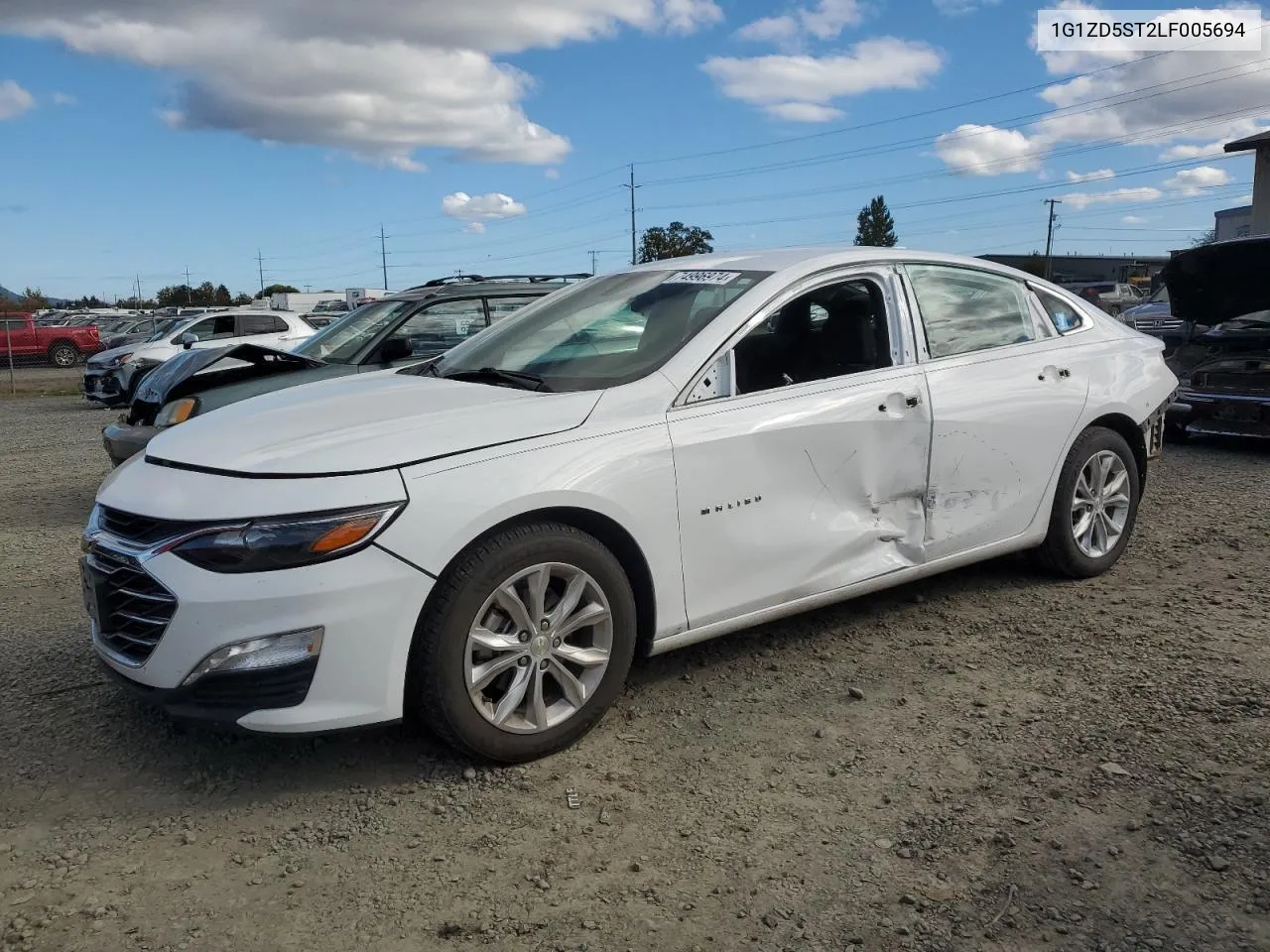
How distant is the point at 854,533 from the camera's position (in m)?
3.95

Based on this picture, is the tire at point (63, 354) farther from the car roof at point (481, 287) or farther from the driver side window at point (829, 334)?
the driver side window at point (829, 334)

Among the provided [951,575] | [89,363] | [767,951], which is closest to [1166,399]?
[951,575]

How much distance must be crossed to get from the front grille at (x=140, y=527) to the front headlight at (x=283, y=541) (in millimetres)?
74

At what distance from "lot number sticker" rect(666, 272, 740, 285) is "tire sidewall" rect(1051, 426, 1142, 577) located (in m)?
1.89

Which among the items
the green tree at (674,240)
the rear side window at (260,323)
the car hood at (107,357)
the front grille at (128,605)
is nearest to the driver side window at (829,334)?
the front grille at (128,605)

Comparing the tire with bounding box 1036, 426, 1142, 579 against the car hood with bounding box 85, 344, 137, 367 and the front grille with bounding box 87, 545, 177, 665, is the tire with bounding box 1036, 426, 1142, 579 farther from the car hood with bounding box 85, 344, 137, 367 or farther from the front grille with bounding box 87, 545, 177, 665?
the car hood with bounding box 85, 344, 137, 367

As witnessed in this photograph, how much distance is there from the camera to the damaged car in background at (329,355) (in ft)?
22.2

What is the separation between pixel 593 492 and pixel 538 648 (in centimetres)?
52

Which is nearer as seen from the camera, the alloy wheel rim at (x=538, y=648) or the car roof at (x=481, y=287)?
the alloy wheel rim at (x=538, y=648)

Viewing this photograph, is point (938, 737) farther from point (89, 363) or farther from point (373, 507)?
point (89, 363)

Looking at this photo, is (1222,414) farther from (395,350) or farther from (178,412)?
(178,412)

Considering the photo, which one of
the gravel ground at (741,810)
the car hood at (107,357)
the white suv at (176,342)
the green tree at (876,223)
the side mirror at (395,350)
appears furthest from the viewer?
the green tree at (876,223)

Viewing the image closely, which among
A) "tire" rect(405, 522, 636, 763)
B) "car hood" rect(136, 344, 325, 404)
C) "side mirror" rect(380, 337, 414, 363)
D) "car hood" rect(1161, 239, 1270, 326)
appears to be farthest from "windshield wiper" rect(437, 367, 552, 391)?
"car hood" rect(1161, 239, 1270, 326)

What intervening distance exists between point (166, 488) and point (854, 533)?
2.42m
